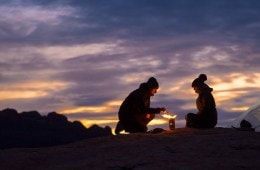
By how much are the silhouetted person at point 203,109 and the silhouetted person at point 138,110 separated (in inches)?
40.8

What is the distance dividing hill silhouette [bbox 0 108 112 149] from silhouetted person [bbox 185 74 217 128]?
48665mm

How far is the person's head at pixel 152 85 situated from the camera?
1812 centimetres

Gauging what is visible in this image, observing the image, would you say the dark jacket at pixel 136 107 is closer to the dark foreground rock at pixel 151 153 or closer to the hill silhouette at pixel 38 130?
the dark foreground rock at pixel 151 153

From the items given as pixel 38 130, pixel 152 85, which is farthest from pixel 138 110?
pixel 38 130

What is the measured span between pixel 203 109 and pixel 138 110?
2034 mm

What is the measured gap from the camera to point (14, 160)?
1348 cm

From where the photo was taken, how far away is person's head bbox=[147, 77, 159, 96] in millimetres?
18125

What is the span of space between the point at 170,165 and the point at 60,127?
60041 mm

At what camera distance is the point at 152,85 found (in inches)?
713

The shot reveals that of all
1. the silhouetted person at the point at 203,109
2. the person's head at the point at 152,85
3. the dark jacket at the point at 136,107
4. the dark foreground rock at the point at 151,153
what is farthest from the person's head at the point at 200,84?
the dark foreground rock at the point at 151,153

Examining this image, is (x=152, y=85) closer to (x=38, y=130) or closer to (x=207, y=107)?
(x=207, y=107)

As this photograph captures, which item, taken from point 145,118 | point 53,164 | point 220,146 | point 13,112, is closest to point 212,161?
point 220,146

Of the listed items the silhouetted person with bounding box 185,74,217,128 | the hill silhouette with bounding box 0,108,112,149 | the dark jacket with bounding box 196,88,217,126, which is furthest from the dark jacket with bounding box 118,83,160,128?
the hill silhouette with bounding box 0,108,112,149

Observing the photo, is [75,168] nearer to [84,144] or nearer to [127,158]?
[127,158]
